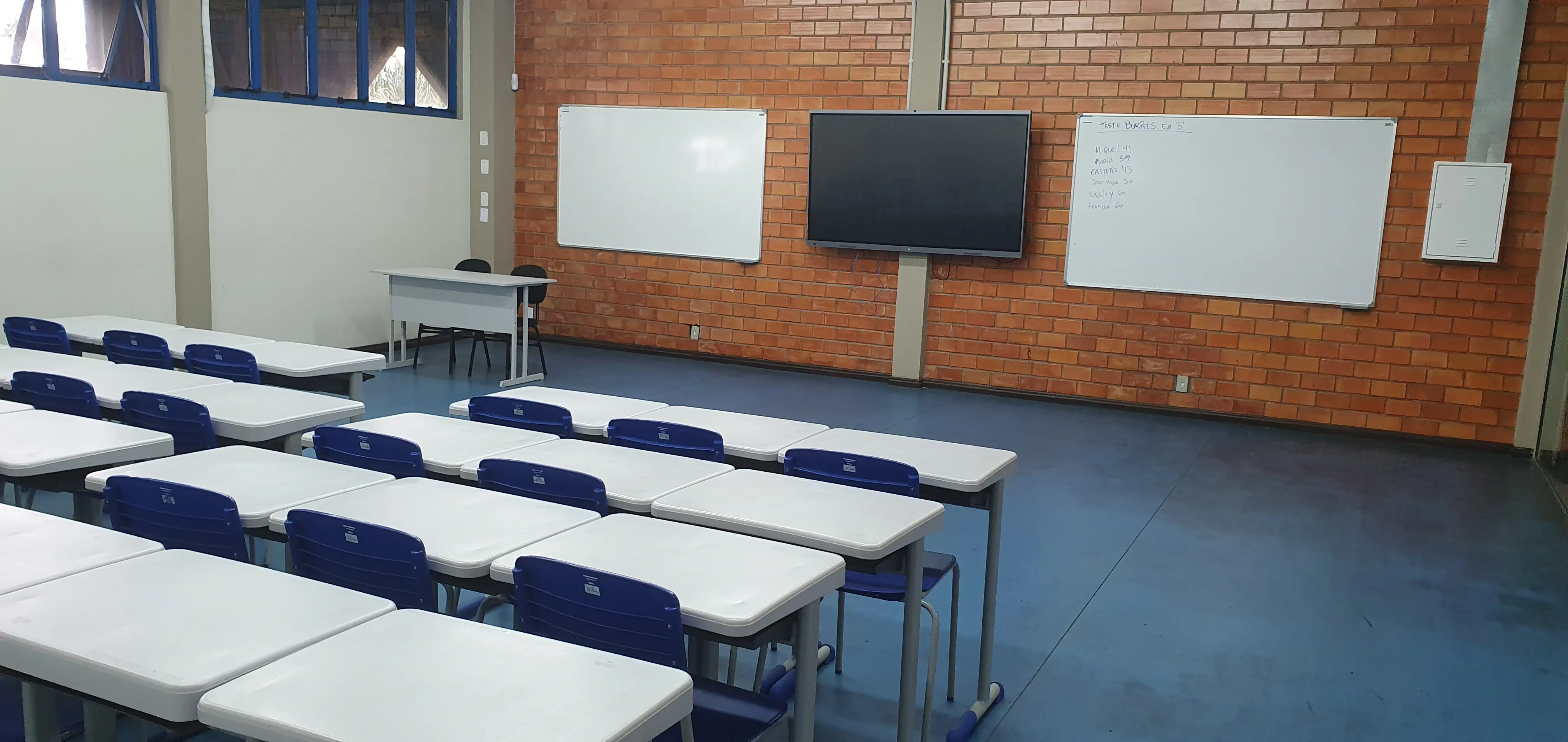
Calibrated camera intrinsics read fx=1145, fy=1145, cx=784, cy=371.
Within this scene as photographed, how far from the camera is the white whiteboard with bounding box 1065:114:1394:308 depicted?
7195 mm

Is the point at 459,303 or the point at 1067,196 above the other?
the point at 1067,196

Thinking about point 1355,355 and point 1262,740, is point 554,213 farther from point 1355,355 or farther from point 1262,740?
point 1262,740

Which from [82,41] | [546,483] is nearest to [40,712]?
[546,483]

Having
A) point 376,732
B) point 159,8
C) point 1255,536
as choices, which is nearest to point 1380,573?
point 1255,536

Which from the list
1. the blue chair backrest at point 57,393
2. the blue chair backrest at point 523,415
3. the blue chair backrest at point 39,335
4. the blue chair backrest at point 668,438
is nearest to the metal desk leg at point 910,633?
the blue chair backrest at point 668,438

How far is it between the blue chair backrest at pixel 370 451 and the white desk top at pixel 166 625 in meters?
1.03

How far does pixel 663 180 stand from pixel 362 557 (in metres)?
7.20

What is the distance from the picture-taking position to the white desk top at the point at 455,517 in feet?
7.59

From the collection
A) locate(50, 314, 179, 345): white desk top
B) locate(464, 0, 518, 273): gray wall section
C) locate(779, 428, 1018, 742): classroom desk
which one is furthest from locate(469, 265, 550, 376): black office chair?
locate(779, 428, 1018, 742): classroom desk

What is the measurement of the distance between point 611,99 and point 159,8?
3378mm

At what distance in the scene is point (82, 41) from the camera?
6.89m

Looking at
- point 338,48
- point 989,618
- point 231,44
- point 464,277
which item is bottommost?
point 989,618

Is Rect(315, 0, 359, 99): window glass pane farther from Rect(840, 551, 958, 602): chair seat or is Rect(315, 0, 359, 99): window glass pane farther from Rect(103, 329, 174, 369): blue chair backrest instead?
Rect(840, 551, 958, 602): chair seat

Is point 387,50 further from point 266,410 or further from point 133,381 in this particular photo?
point 266,410
